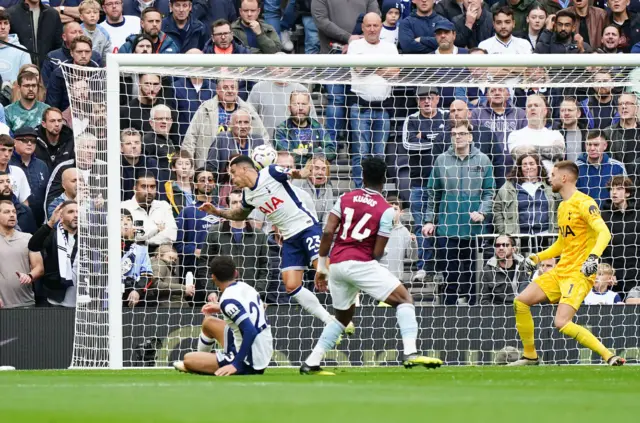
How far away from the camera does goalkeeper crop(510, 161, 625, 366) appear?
1295 centimetres

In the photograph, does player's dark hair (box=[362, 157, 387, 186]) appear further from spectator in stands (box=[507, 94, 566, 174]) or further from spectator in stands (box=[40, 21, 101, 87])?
spectator in stands (box=[40, 21, 101, 87])

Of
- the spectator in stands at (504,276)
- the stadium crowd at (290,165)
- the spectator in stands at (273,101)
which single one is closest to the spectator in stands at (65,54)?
the stadium crowd at (290,165)

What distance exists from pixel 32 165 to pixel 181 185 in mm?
2025

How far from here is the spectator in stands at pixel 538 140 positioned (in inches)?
642

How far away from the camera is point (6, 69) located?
1747 cm

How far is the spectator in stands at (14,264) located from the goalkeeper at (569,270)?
6.04m

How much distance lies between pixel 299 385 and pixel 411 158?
23.7ft

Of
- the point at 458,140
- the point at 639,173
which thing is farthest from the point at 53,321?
the point at 639,173

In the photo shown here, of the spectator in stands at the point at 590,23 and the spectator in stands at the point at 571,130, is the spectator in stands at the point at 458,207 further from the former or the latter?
the spectator in stands at the point at 590,23

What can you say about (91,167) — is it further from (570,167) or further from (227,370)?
(570,167)

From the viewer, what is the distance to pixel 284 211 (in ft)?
46.4

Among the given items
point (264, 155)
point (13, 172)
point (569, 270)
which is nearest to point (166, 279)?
point (264, 155)

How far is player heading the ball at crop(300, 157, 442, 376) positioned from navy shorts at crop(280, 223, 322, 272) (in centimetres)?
243

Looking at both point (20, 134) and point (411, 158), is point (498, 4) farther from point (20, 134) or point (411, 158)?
point (20, 134)
